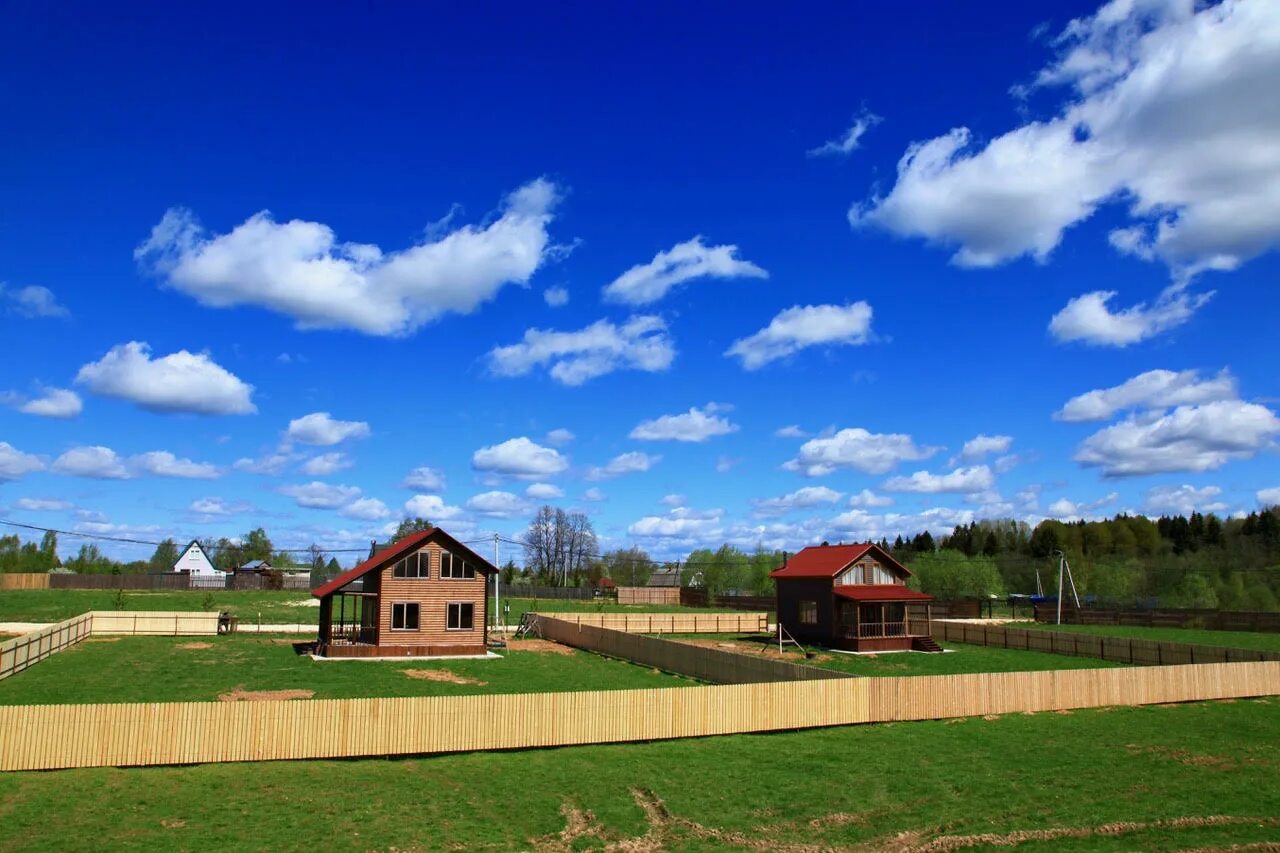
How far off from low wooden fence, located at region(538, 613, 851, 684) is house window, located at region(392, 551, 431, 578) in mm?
10276

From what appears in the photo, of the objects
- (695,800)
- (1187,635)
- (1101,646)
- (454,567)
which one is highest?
(454,567)

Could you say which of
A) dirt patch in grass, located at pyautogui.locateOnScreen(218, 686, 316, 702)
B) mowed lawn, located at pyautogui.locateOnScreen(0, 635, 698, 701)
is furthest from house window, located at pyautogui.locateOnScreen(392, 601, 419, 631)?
dirt patch in grass, located at pyautogui.locateOnScreen(218, 686, 316, 702)

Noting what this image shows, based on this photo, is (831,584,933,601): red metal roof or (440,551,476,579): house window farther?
(831,584,933,601): red metal roof

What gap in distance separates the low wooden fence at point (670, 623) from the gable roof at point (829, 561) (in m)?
10.6

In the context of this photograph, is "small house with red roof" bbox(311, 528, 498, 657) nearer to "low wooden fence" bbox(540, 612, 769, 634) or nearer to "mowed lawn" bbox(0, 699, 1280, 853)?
"low wooden fence" bbox(540, 612, 769, 634)

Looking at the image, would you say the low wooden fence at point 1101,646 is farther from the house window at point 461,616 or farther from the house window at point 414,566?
the house window at point 414,566

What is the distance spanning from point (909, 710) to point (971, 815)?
408 inches

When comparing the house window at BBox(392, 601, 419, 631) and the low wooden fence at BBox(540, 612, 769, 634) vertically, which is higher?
the house window at BBox(392, 601, 419, 631)

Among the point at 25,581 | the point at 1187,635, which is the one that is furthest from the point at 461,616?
the point at 25,581

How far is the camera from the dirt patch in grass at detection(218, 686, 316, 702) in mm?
31828

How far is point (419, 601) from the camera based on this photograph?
1813 inches

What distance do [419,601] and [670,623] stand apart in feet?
95.0

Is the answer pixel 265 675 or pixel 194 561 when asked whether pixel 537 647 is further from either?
pixel 194 561

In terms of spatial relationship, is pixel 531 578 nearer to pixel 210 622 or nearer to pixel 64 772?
pixel 210 622
